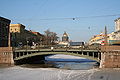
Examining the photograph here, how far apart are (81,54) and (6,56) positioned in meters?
20.1

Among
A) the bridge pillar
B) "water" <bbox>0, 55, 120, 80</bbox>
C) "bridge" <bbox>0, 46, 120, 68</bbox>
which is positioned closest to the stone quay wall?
"bridge" <bbox>0, 46, 120, 68</bbox>

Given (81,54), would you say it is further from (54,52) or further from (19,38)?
(19,38)

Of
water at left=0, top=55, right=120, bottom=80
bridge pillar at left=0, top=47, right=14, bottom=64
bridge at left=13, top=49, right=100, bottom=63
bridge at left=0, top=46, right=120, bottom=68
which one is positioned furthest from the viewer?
bridge pillar at left=0, top=47, right=14, bottom=64

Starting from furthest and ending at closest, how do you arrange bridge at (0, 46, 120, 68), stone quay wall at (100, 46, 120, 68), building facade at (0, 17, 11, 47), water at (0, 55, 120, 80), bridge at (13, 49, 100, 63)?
1. building facade at (0, 17, 11, 47)
2. bridge at (13, 49, 100, 63)
3. bridge at (0, 46, 120, 68)
4. stone quay wall at (100, 46, 120, 68)
5. water at (0, 55, 120, 80)

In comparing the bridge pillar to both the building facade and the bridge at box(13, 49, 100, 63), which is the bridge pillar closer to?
the bridge at box(13, 49, 100, 63)

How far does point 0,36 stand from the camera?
228 ft

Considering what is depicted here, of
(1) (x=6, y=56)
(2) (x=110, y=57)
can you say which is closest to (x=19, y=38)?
(1) (x=6, y=56)

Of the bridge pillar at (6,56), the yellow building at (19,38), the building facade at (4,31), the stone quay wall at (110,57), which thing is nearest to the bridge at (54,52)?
the bridge pillar at (6,56)

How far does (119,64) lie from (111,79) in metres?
10.8

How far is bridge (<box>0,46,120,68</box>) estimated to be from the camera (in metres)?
37.5

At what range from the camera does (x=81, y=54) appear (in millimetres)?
40906

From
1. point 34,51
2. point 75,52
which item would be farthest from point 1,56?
point 75,52

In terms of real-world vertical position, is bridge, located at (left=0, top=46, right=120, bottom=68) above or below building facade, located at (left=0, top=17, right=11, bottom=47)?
below

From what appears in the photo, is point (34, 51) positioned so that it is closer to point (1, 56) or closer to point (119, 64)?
point (1, 56)
